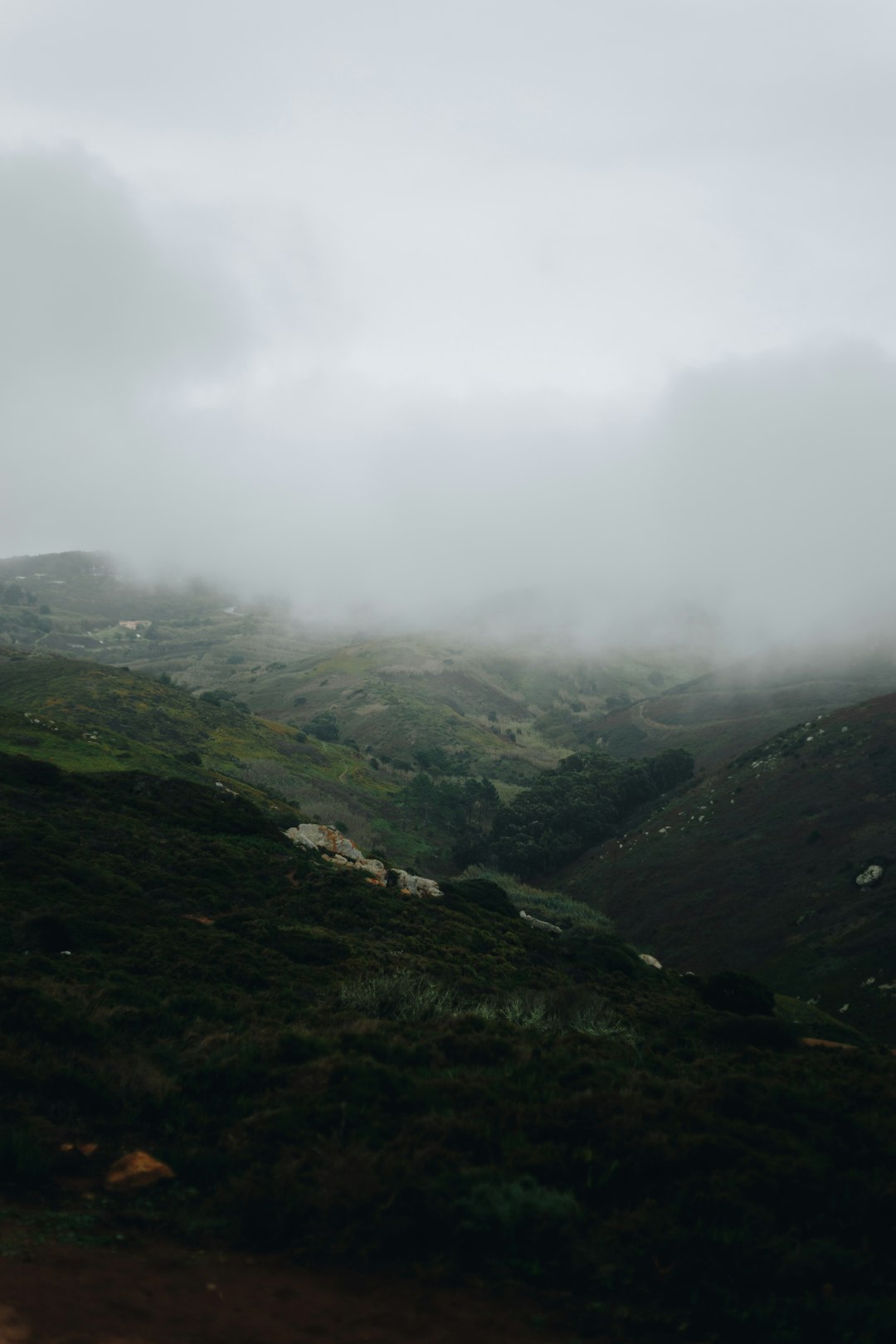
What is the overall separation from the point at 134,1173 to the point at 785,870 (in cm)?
6258

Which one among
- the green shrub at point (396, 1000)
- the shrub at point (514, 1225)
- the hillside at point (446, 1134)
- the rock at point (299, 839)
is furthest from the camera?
the rock at point (299, 839)

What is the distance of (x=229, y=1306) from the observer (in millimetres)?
7309

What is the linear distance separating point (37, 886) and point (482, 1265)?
70.0 ft

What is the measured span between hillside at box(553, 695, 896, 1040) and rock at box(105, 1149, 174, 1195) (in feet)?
132

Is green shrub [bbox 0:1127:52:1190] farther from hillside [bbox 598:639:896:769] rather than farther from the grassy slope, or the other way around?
hillside [bbox 598:639:896:769]

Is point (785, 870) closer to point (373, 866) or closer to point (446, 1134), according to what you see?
point (373, 866)

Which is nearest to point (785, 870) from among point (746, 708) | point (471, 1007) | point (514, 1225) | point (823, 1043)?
point (823, 1043)

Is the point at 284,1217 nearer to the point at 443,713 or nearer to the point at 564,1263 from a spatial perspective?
the point at 564,1263

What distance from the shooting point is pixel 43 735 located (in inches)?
2124

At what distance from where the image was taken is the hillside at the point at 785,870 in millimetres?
45844

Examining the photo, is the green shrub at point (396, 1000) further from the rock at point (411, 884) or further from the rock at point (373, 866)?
the rock at point (373, 866)

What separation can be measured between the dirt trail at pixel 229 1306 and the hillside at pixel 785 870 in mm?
39720

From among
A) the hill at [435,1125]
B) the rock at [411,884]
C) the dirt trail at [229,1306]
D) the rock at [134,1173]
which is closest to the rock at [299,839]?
the rock at [411,884]

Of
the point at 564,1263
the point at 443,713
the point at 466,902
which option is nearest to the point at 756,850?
the point at 466,902
